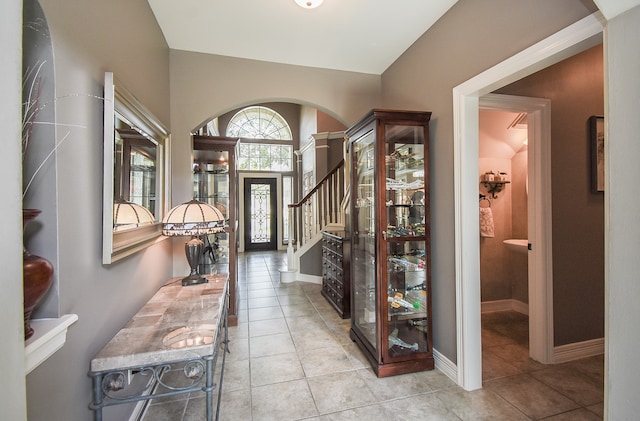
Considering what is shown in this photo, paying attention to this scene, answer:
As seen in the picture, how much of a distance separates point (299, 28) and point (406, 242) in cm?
206

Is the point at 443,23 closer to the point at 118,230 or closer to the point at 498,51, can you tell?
the point at 498,51

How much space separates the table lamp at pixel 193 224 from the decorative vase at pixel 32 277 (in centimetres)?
111

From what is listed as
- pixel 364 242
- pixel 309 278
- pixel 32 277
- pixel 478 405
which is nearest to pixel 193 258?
pixel 32 277

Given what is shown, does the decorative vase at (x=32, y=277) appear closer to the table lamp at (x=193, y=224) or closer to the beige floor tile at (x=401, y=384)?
the table lamp at (x=193, y=224)

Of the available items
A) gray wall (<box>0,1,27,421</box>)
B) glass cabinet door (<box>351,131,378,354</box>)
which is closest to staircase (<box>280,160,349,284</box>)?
glass cabinet door (<box>351,131,378,354</box>)

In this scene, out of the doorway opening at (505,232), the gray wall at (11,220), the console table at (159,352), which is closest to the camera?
the gray wall at (11,220)

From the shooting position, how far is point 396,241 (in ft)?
7.55

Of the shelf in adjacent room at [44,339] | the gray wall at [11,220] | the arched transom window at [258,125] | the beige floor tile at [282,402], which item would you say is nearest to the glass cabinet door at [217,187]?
the beige floor tile at [282,402]

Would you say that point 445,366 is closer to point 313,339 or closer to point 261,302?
point 313,339

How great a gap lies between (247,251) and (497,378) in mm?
7207

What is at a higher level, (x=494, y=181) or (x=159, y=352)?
(x=494, y=181)

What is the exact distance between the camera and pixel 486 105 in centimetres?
238

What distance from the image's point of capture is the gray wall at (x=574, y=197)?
2.41 meters

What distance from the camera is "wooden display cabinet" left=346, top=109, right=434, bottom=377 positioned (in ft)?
7.39
